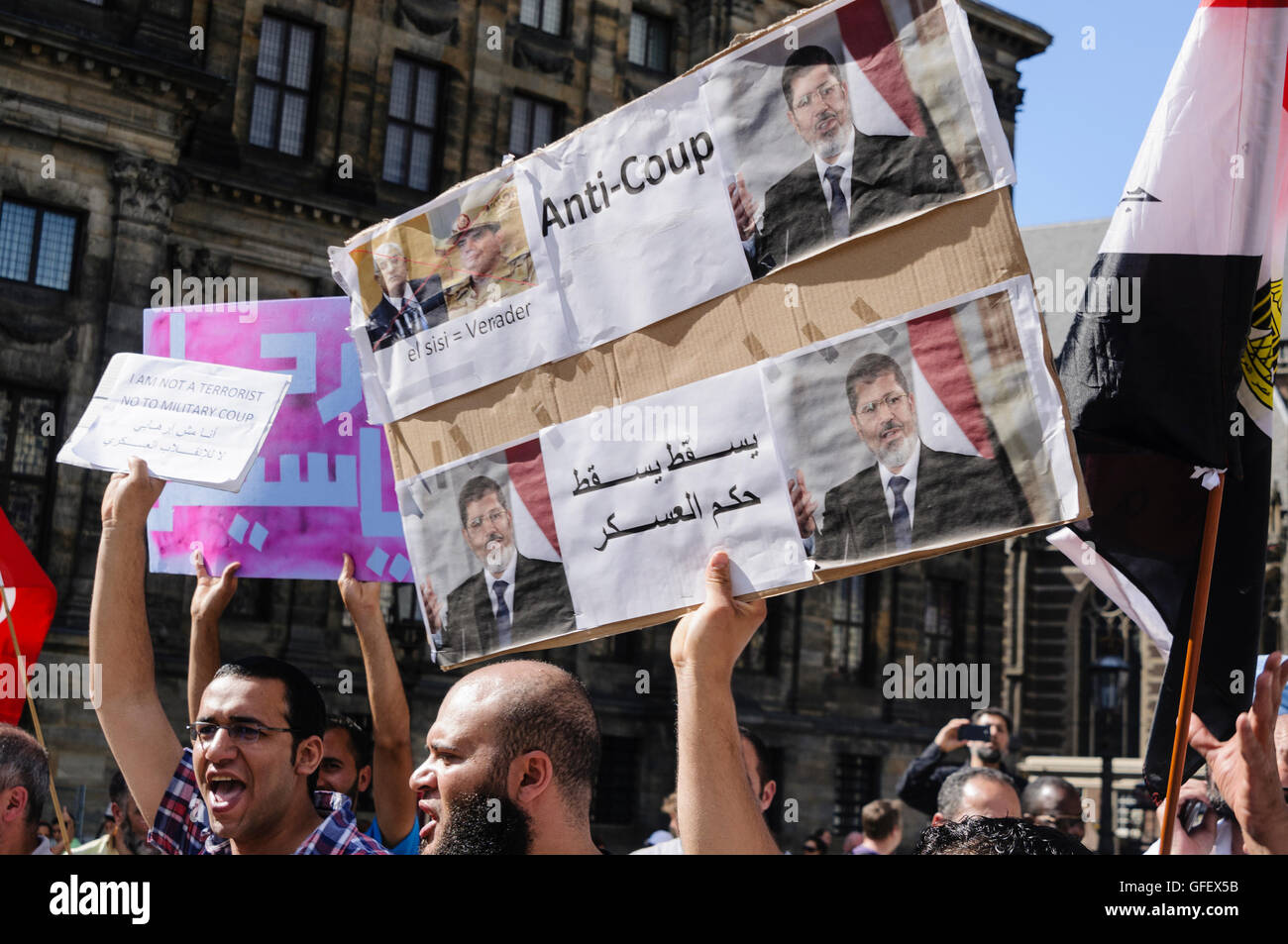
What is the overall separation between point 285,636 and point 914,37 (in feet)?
68.9

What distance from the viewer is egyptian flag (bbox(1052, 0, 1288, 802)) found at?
3.69m

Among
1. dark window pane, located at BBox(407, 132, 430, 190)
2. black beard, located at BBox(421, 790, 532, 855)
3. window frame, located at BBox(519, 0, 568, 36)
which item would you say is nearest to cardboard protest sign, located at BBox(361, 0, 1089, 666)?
black beard, located at BBox(421, 790, 532, 855)

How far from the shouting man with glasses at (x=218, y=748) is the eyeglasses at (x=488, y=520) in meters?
0.65

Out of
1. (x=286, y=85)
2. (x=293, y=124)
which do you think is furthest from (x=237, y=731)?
(x=286, y=85)

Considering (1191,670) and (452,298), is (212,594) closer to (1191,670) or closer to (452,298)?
(452,298)

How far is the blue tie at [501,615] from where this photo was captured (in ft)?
13.5

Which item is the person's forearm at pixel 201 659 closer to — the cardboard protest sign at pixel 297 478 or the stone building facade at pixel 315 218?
the cardboard protest sign at pixel 297 478

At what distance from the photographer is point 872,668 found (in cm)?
3041

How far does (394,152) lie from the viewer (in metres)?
25.6

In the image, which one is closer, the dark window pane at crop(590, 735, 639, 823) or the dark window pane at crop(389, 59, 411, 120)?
the dark window pane at crop(389, 59, 411, 120)

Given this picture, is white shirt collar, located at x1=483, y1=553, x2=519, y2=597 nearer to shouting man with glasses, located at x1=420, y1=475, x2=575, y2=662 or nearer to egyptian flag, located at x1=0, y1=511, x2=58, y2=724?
shouting man with glasses, located at x1=420, y1=475, x2=575, y2=662

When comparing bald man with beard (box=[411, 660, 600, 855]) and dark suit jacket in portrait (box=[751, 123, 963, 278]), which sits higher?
dark suit jacket in portrait (box=[751, 123, 963, 278])

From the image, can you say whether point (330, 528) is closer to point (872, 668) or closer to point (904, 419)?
point (904, 419)

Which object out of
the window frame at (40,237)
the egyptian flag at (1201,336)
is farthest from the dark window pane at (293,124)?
the egyptian flag at (1201,336)
